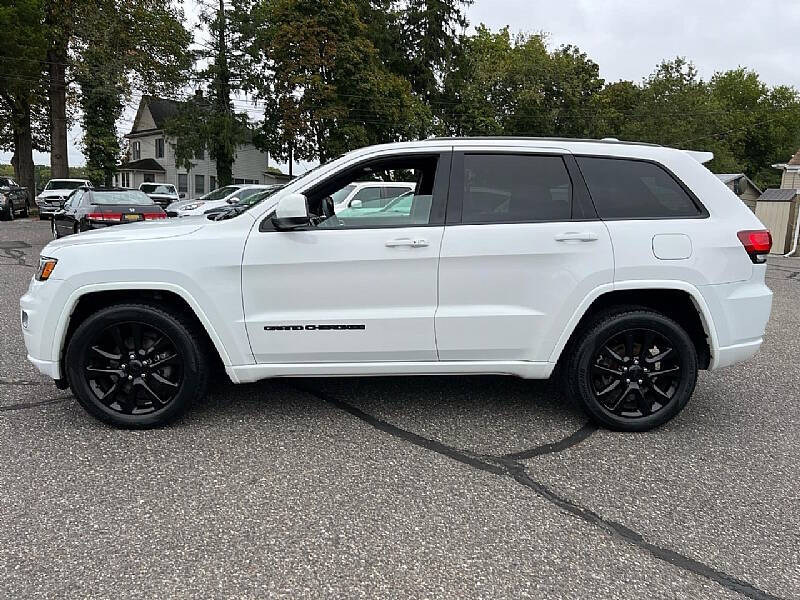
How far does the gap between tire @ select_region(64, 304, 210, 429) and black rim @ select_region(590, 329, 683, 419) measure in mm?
2562

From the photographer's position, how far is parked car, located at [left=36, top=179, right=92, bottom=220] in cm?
2453

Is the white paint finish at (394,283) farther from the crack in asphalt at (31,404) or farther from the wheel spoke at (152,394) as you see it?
the crack in asphalt at (31,404)

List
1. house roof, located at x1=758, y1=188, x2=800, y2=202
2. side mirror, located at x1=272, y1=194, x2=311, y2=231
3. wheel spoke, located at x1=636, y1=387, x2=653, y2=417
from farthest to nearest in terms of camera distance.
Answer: house roof, located at x1=758, y1=188, x2=800, y2=202, wheel spoke, located at x1=636, y1=387, x2=653, y2=417, side mirror, located at x1=272, y1=194, x2=311, y2=231

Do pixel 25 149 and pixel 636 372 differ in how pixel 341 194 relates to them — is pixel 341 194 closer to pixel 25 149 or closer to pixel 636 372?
pixel 636 372

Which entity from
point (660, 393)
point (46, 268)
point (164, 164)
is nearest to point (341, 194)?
point (46, 268)

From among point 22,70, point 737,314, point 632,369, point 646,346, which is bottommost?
point 632,369

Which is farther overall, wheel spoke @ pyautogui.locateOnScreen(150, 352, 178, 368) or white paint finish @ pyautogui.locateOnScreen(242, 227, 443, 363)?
wheel spoke @ pyautogui.locateOnScreen(150, 352, 178, 368)

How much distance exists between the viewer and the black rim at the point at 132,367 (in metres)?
3.84

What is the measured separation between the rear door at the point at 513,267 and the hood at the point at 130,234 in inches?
65.2

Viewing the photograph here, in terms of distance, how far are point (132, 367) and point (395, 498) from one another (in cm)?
190

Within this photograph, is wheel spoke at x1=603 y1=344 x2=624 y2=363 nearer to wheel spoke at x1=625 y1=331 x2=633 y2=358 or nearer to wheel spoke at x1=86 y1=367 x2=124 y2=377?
wheel spoke at x1=625 y1=331 x2=633 y2=358

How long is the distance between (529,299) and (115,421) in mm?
2724

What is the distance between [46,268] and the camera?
3805mm

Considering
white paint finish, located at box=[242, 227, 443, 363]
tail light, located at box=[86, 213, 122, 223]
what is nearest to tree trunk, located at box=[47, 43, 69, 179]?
tail light, located at box=[86, 213, 122, 223]
